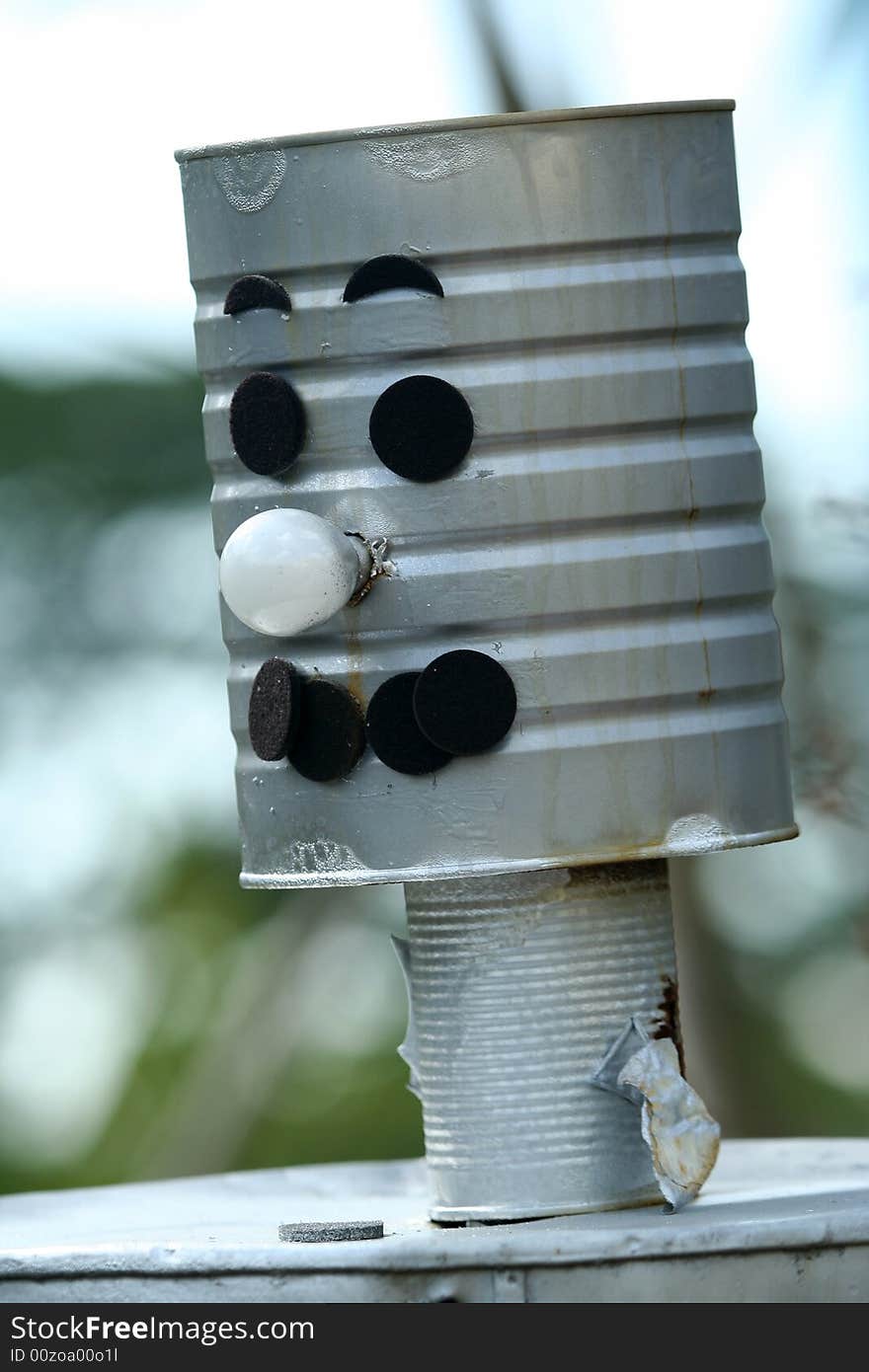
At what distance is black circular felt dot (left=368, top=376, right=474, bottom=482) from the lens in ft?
7.07

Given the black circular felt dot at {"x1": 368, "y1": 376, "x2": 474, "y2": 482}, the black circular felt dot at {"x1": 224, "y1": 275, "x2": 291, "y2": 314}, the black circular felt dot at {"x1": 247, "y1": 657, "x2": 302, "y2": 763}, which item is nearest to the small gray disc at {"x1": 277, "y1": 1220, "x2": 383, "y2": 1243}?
the black circular felt dot at {"x1": 247, "y1": 657, "x2": 302, "y2": 763}

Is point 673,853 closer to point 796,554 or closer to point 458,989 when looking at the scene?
point 458,989

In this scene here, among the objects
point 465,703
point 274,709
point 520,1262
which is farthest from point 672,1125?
point 274,709

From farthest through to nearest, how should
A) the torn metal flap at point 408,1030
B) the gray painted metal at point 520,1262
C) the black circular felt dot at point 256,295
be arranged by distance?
1. the torn metal flap at point 408,1030
2. the black circular felt dot at point 256,295
3. the gray painted metal at point 520,1262

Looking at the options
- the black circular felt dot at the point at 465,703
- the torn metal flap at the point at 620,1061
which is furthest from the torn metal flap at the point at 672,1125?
the black circular felt dot at the point at 465,703

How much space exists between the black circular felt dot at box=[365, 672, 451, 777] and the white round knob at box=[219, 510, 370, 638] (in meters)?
0.11

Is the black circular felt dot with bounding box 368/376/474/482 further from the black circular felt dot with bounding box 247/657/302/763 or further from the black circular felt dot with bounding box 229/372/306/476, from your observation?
the black circular felt dot with bounding box 247/657/302/763

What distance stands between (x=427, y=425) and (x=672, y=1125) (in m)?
0.78

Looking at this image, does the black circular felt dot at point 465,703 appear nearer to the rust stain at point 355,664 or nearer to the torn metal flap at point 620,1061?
the rust stain at point 355,664

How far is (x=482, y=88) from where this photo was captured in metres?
5.19

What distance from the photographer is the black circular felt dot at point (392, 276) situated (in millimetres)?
2166

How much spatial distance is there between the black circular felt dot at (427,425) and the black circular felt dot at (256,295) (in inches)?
6.6

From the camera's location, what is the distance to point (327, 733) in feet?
7.26

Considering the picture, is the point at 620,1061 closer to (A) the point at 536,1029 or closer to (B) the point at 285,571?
(A) the point at 536,1029
